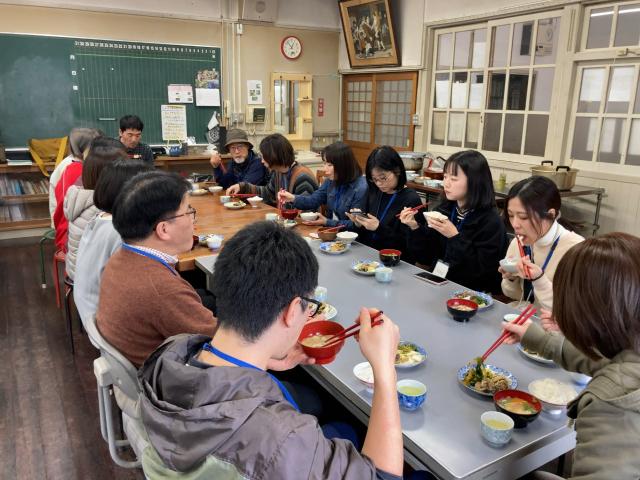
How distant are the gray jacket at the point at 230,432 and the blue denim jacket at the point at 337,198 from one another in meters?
2.37

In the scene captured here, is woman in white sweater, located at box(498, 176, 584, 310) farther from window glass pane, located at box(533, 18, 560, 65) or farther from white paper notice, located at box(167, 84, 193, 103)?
white paper notice, located at box(167, 84, 193, 103)

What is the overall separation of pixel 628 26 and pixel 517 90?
1135 mm

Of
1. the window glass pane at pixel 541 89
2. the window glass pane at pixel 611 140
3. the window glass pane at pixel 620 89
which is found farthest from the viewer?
the window glass pane at pixel 541 89

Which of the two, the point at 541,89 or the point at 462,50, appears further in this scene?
the point at 462,50

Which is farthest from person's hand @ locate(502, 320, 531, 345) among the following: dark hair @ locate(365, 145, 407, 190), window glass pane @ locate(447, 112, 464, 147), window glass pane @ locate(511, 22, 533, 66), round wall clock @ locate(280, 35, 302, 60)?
round wall clock @ locate(280, 35, 302, 60)

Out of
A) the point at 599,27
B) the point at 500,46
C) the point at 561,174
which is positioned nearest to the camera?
the point at 561,174

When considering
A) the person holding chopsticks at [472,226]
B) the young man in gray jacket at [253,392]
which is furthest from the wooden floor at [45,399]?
the person holding chopsticks at [472,226]

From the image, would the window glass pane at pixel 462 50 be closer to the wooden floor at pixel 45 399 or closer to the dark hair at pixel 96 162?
the dark hair at pixel 96 162

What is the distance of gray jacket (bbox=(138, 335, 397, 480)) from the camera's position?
84 cm

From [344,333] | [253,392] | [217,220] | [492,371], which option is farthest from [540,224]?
[217,220]

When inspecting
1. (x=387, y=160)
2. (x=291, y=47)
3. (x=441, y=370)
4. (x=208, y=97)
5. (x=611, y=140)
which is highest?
(x=291, y=47)

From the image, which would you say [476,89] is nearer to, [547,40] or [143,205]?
[547,40]

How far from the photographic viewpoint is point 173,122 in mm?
6191

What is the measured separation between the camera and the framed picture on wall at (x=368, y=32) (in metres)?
6.10
